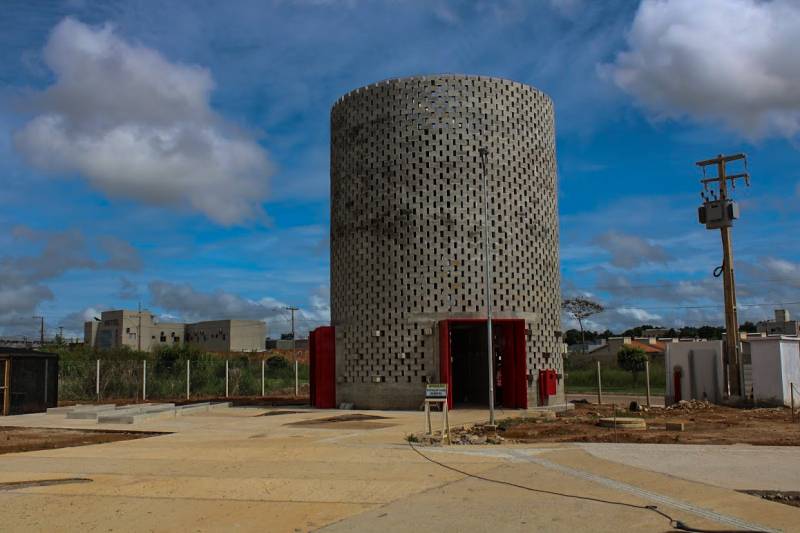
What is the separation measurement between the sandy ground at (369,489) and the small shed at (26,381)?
1314 centimetres

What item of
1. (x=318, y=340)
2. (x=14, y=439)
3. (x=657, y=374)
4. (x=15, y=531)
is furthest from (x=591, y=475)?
(x=657, y=374)

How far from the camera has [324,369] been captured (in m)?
30.2

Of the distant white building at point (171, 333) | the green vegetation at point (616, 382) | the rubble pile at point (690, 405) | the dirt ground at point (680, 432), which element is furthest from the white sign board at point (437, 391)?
the distant white building at point (171, 333)

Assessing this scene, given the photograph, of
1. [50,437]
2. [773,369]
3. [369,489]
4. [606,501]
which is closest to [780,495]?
[606,501]

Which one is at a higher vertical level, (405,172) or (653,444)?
(405,172)

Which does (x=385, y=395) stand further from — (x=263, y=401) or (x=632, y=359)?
(x=632, y=359)

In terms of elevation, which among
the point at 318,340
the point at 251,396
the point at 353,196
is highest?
the point at 353,196

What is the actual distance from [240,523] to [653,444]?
10.3 m

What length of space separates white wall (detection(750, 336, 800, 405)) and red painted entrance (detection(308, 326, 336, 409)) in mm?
16113

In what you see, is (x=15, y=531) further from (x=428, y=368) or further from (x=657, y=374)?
(x=657, y=374)

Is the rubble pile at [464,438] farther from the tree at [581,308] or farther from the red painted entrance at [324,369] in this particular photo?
the tree at [581,308]

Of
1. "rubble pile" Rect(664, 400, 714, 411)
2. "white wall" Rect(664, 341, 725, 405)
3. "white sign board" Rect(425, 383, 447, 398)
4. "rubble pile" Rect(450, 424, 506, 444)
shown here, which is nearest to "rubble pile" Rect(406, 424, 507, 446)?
"rubble pile" Rect(450, 424, 506, 444)

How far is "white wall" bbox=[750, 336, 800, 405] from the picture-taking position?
26.7 meters

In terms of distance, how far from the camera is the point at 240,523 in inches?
351
